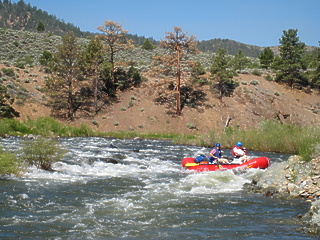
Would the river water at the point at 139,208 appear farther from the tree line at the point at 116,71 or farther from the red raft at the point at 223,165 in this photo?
the tree line at the point at 116,71

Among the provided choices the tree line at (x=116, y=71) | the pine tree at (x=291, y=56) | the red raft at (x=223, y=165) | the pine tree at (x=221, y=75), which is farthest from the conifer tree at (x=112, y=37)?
the red raft at (x=223, y=165)

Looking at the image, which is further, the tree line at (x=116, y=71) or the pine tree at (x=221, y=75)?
the pine tree at (x=221, y=75)

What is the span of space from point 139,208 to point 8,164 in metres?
4.94

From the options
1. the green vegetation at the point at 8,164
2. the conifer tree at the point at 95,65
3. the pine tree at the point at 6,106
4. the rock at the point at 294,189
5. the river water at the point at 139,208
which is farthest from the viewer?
the conifer tree at the point at 95,65

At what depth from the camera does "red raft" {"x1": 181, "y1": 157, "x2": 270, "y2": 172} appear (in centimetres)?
1384

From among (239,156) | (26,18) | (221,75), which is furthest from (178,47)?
(26,18)

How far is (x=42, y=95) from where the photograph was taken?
40094 millimetres

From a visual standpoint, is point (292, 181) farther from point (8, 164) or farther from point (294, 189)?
point (8, 164)

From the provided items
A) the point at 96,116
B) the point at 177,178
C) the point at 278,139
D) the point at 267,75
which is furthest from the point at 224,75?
the point at 177,178

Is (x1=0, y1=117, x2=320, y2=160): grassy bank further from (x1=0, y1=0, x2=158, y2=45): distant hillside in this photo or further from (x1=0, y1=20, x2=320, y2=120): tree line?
(x1=0, y1=0, x2=158, y2=45): distant hillside

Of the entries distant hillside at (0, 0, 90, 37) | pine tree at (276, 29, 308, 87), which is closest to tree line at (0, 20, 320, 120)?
pine tree at (276, 29, 308, 87)

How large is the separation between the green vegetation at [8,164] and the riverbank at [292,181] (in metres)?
7.07

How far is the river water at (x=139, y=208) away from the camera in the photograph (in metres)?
6.48

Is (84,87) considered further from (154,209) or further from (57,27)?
(57,27)
